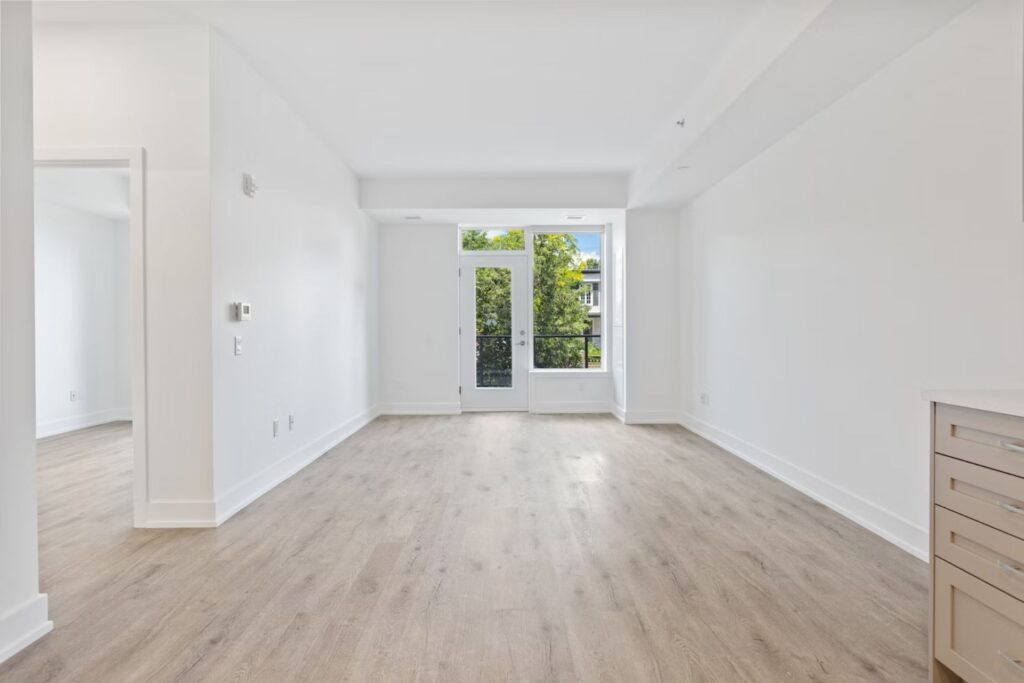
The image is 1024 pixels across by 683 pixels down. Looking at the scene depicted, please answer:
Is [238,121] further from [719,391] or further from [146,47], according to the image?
[719,391]

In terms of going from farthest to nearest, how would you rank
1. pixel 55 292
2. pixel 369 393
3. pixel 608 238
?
pixel 608 238 → pixel 369 393 → pixel 55 292

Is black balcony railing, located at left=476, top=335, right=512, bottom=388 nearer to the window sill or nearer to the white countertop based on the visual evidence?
the window sill

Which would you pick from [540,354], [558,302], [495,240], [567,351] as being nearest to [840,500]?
[567,351]

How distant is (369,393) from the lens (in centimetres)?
649

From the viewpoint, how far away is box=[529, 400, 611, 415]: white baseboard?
7090mm

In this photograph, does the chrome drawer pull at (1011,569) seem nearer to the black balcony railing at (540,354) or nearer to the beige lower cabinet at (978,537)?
the beige lower cabinet at (978,537)

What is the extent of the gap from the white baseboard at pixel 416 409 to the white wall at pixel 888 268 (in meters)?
3.81

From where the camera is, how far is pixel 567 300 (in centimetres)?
730

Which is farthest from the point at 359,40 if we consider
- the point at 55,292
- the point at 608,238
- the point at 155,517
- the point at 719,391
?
the point at 55,292

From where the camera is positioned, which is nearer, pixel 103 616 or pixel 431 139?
pixel 103 616

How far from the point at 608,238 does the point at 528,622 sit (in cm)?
586

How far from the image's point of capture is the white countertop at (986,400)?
52.5 inches

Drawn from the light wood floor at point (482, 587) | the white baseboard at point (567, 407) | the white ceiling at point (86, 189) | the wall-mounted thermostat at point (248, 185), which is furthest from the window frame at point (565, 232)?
the white ceiling at point (86, 189)

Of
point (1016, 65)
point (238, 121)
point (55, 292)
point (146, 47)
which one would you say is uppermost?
point (146, 47)
